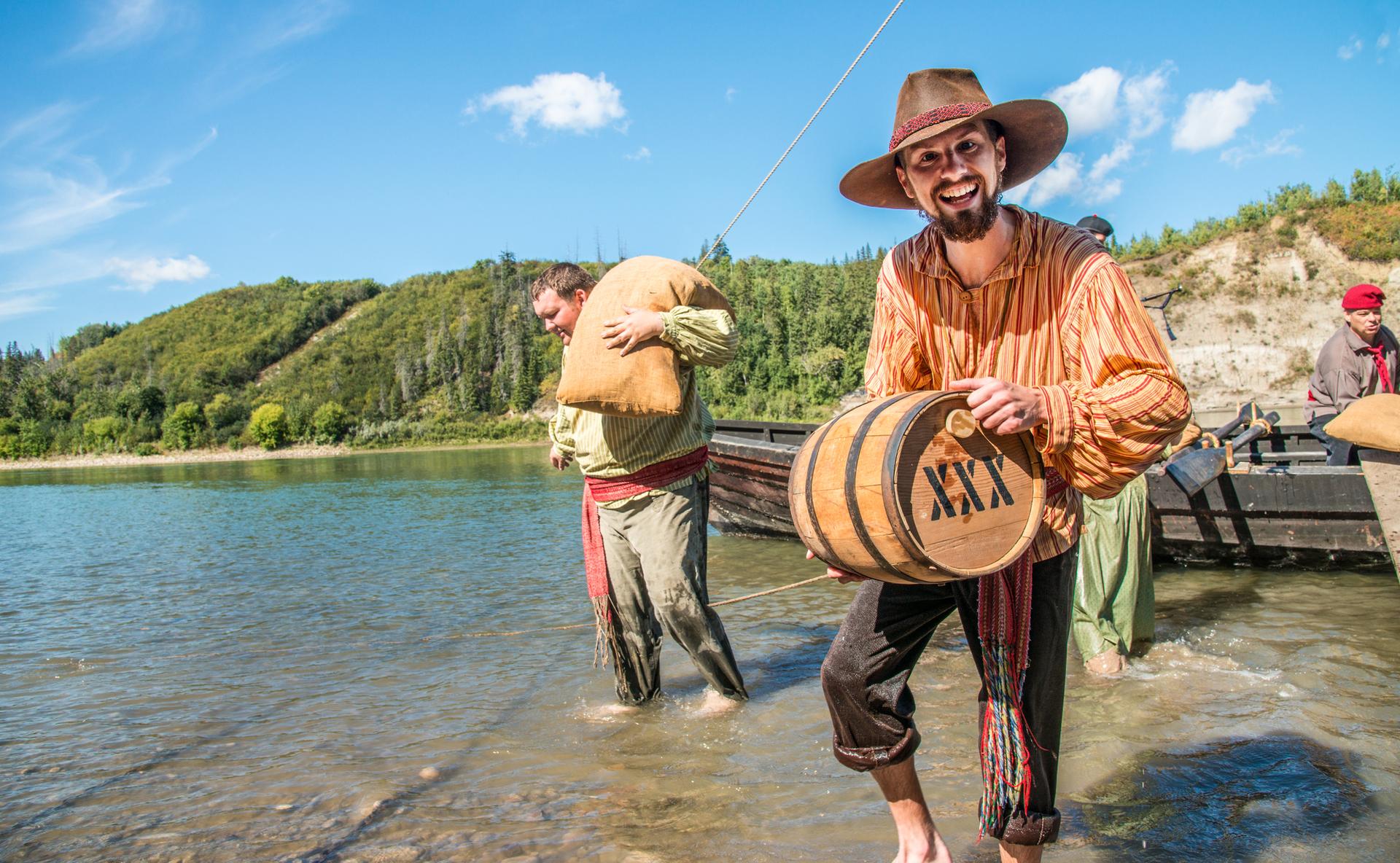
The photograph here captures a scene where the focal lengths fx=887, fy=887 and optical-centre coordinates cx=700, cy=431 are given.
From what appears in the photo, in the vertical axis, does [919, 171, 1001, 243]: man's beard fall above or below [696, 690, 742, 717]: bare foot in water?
above

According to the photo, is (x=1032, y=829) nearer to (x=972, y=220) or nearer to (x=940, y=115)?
(x=972, y=220)

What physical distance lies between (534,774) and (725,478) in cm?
664

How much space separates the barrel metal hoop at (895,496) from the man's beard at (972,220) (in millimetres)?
548

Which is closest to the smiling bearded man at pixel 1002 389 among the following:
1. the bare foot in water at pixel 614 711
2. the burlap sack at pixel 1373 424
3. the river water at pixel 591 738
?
the river water at pixel 591 738

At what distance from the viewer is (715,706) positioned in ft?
14.5

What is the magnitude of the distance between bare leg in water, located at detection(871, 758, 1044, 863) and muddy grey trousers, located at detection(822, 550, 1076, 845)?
0.05m

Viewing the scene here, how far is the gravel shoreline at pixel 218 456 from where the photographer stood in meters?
70.2

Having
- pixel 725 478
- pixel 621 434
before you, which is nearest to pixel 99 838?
pixel 621 434

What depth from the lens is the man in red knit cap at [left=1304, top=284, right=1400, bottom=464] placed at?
6.70 metres

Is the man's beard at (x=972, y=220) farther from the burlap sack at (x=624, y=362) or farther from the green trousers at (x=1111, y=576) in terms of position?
the green trousers at (x=1111, y=576)

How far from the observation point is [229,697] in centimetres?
528

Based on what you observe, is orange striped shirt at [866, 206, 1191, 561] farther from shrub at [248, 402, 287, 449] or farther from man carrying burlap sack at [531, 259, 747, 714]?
shrub at [248, 402, 287, 449]

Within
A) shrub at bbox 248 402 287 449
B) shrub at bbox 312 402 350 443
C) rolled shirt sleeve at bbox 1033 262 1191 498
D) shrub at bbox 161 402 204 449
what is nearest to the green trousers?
rolled shirt sleeve at bbox 1033 262 1191 498

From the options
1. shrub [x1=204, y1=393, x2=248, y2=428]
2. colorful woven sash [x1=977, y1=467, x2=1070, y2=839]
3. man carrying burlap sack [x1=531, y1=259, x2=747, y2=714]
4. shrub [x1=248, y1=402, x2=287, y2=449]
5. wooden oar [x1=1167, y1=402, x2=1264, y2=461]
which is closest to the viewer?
colorful woven sash [x1=977, y1=467, x2=1070, y2=839]
